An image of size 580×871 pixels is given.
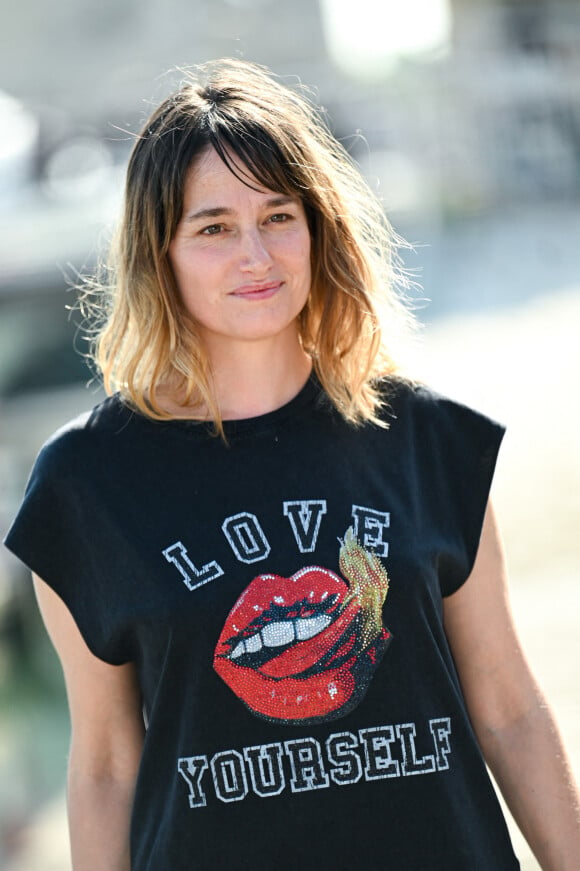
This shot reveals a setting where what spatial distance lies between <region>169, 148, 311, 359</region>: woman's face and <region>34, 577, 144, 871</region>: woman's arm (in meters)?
0.52

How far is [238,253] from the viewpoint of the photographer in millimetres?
1889

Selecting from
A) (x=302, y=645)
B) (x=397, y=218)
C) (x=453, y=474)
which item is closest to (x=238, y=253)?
(x=453, y=474)

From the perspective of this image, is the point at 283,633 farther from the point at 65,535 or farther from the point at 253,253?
the point at 253,253

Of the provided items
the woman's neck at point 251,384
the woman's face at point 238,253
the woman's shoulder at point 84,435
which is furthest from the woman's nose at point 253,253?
the woman's shoulder at point 84,435

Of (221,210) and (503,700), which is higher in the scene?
(221,210)

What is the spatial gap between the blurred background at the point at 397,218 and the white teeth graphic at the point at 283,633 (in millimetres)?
508

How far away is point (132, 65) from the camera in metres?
24.6

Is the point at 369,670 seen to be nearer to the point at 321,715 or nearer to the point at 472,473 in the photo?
the point at 321,715

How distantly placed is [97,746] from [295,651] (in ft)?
1.25

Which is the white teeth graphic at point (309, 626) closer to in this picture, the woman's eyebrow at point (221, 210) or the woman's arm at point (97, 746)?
the woman's arm at point (97, 746)

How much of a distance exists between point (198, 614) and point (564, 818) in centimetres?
66

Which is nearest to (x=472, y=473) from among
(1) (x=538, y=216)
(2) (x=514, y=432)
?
(2) (x=514, y=432)

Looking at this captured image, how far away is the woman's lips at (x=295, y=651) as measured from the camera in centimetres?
178

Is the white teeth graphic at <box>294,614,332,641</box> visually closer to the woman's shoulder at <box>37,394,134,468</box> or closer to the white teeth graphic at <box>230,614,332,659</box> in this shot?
the white teeth graphic at <box>230,614,332,659</box>
